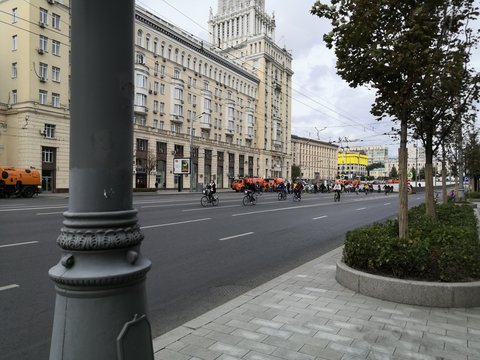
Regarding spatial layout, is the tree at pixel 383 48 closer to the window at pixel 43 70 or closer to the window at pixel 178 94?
the window at pixel 43 70

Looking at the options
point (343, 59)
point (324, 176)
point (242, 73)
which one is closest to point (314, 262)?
point (343, 59)

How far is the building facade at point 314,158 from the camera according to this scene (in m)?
123

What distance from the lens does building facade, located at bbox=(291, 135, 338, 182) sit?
404 ft

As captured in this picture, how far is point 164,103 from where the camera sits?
57.2 meters

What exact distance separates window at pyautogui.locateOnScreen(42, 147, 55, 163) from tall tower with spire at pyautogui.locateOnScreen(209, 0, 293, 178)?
49.2 meters

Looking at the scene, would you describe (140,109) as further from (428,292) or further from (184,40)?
(428,292)

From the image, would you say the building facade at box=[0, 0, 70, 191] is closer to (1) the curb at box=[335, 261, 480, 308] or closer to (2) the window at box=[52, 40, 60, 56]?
(2) the window at box=[52, 40, 60, 56]

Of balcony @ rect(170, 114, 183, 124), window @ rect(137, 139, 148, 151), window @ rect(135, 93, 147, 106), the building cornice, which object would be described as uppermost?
the building cornice

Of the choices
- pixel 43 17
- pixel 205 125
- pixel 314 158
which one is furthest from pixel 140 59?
pixel 314 158

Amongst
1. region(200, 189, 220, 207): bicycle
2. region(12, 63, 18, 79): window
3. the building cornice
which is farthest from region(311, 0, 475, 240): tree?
region(12, 63, 18, 79): window

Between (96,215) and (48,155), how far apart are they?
42936 mm

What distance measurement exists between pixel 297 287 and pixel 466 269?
2182 millimetres

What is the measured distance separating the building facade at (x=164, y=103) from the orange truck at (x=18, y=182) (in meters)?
8.97

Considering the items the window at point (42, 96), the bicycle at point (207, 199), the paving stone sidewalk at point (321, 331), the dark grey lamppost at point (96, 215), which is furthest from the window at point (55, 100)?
the dark grey lamppost at point (96, 215)
